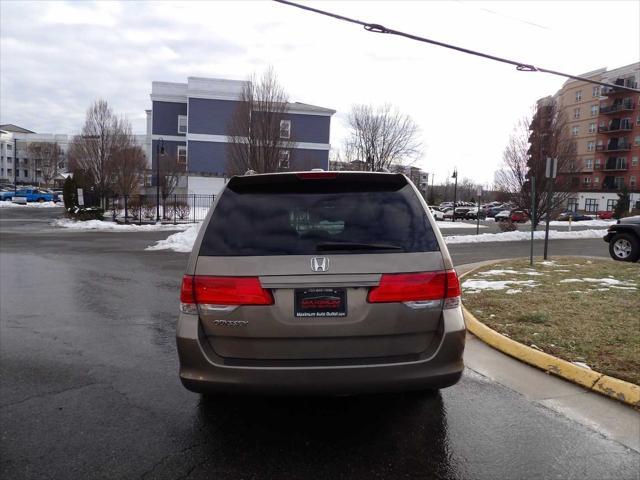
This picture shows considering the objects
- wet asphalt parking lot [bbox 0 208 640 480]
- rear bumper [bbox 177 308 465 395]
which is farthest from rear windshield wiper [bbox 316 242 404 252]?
wet asphalt parking lot [bbox 0 208 640 480]

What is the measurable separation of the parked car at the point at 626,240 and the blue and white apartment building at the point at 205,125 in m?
29.7

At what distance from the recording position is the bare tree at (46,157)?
3454 inches

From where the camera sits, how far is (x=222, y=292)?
9.66ft

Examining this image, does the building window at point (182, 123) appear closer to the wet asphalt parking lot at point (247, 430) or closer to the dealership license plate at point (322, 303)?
the wet asphalt parking lot at point (247, 430)

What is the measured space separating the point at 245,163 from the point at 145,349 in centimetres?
1639

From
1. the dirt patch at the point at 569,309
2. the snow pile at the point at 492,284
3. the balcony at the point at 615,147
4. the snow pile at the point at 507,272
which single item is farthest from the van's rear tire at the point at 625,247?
the balcony at the point at 615,147

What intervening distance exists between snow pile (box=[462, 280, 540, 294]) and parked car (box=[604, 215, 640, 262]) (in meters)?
5.81

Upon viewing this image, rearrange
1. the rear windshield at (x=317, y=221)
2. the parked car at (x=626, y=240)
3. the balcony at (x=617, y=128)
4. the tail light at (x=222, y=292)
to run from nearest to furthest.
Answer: the tail light at (x=222, y=292)
the rear windshield at (x=317, y=221)
the parked car at (x=626, y=240)
the balcony at (x=617, y=128)

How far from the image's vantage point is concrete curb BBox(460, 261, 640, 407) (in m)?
3.98

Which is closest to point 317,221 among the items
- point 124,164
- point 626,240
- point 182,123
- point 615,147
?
point 626,240

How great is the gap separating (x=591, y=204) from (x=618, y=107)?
14.8 metres

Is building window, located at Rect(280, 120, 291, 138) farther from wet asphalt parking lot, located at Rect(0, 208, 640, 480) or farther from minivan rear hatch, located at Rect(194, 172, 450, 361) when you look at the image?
minivan rear hatch, located at Rect(194, 172, 450, 361)

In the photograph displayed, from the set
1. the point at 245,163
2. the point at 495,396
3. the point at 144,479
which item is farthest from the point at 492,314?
the point at 245,163

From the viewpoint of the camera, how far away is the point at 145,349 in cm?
529
